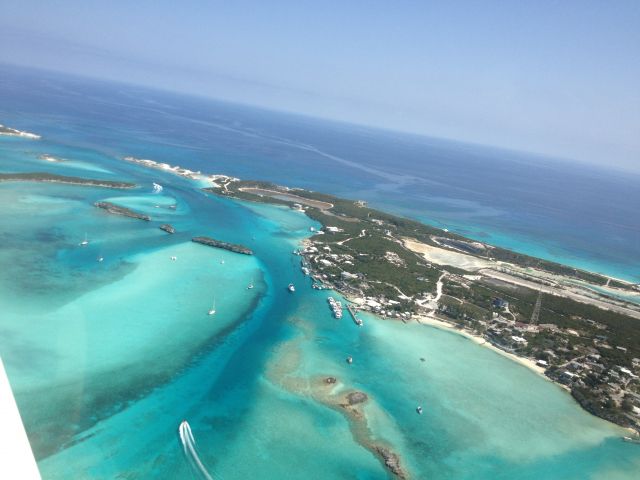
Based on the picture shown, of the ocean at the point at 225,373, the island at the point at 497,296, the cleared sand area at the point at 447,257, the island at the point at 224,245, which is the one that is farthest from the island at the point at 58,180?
the cleared sand area at the point at 447,257

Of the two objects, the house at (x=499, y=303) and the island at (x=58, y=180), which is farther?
the island at (x=58, y=180)

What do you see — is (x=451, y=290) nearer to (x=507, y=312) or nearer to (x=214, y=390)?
(x=507, y=312)

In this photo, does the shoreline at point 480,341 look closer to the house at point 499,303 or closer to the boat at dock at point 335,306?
the boat at dock at point 335,306

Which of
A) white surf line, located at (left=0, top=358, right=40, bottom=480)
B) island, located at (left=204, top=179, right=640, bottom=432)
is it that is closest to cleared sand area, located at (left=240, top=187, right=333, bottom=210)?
island, located at (left=204, top=179, right=640, bottom=432)

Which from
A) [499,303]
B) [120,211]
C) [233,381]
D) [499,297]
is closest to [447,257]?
[499,297]

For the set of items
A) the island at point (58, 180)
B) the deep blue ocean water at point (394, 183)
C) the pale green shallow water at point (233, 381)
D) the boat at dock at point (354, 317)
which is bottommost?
the pale green shallow water at point (233, 381)

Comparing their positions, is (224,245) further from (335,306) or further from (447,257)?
(447,257)

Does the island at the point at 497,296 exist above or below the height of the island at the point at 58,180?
below
